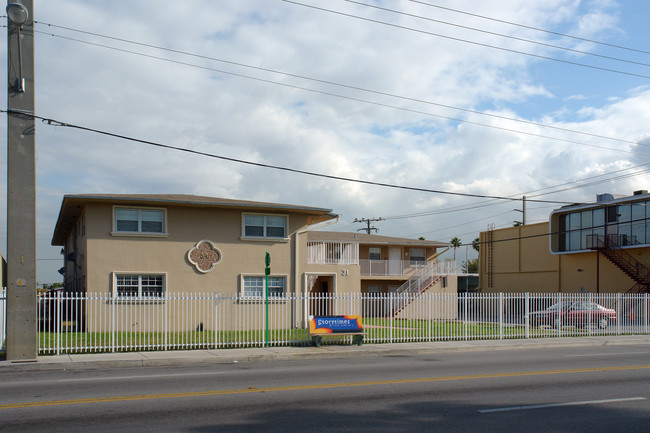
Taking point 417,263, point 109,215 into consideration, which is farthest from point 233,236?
point 417,263

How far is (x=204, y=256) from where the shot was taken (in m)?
24.7

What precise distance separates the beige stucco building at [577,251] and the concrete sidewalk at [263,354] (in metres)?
20.6

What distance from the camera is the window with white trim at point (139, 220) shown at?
23.6m

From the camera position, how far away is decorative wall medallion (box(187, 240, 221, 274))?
24516mm

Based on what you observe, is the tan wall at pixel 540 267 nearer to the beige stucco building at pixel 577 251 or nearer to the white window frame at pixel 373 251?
the beige stucco building at pixel 577 251

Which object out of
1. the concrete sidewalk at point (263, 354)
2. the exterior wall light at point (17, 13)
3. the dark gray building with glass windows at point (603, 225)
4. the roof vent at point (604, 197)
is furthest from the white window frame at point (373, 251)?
the exterior wall light at point (17, 13)

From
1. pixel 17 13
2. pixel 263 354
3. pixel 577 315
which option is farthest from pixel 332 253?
pixel 17 13

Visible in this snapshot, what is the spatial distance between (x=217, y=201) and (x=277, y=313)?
17.1 feet

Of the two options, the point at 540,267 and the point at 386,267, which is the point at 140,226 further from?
the point at 540,267

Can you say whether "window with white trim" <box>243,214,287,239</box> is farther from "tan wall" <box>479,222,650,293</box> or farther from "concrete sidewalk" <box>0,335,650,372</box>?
"tan wall" <box>479,222,650,293</box>

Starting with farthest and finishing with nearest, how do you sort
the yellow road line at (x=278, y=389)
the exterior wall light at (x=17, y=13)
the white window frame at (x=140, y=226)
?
the white window frame at (x=140, y=226) → the exterior wall light at (x=17, y=13) → the yellow road line at (x=278, y=389)

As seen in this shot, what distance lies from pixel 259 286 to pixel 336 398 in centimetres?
1609

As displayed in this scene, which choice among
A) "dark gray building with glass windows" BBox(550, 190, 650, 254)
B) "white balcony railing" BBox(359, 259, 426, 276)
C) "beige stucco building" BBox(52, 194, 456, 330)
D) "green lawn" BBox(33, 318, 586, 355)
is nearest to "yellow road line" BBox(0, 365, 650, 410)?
"green lawn" BBox(33, 318, 586, 355)

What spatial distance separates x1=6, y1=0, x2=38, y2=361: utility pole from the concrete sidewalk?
94 centimetres
